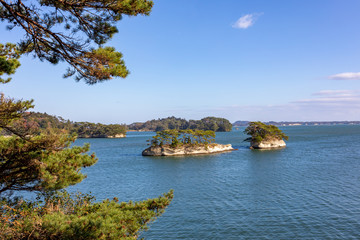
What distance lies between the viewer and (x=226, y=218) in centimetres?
1914

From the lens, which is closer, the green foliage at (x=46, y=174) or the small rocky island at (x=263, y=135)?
the green foliage at (x=46, y=174)

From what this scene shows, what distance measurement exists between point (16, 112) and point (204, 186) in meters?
24.9

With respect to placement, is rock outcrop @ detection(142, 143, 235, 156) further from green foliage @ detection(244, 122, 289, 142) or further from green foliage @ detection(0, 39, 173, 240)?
green foliage @ detection(0, 39, 173, 240)

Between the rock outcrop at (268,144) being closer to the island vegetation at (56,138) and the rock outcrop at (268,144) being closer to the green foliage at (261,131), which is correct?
the green foliage at (261,131)

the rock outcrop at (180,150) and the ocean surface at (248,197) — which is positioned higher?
the rock outcrop at (180,150)

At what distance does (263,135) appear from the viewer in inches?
2827

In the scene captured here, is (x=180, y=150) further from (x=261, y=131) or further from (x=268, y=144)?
A: (x=268, y=144)

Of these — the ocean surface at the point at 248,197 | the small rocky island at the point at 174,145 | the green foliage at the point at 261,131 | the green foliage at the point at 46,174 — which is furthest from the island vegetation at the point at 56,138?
the green foliage at the point at 261,131

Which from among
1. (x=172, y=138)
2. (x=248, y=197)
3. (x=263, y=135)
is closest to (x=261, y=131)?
(x=263, y=135)

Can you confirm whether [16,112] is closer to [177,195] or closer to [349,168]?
[177,195]

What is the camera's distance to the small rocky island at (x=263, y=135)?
70375 millimetres

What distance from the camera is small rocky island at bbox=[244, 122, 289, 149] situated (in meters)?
70.4

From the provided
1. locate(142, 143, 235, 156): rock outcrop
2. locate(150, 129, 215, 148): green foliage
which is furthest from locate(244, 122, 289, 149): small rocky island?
locate(150, 129, 215, 148): green foliage

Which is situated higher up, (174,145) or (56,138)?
(56,138)
